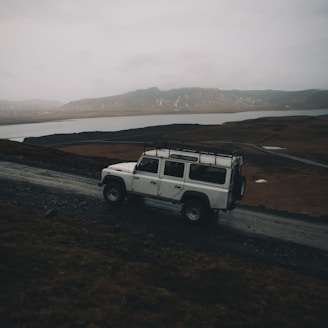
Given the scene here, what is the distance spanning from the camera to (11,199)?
1472cm

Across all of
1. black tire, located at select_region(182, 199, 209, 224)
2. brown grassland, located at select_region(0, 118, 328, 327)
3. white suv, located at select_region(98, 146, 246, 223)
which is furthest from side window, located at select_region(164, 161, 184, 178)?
brown grassland, located at select_region(0, 118, 328, 327)

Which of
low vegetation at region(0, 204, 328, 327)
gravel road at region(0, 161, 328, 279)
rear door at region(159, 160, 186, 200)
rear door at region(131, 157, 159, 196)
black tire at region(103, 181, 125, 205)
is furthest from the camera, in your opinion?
black tire at region(103, 181, 125, 205)

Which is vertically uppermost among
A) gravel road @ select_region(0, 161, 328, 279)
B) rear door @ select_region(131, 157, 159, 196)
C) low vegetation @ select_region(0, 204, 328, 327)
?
rear door @ select_region(131, 157, 159, 196)

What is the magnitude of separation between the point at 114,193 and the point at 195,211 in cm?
405

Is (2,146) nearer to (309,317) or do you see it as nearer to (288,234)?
A: (288,234)

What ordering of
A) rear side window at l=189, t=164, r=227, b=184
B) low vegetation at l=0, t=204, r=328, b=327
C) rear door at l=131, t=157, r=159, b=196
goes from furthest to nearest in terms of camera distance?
rear door at l=131, t=157, r=159, b=196, rear side window at l=189, t=164, r=227, b=184, low vegetation at l=0, t=204, r=328, b=327

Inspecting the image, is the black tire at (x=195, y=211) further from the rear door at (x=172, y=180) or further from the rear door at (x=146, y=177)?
the rear door at (x=146, y=177)

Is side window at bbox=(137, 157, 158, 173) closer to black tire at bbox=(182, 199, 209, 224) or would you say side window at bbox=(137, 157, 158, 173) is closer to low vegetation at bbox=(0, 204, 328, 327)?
black tire at bbox=(182, 199, 209, 224)

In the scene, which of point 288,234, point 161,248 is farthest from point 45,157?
point 288,234

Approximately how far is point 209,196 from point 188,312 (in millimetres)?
6105

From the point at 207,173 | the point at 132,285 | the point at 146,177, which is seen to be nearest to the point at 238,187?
the point at 207,173

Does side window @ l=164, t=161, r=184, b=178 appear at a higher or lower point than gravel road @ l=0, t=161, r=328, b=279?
higher

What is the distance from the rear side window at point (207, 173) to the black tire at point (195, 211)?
1042mm

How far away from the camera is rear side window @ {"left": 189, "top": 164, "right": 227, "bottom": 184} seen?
1313 cm
